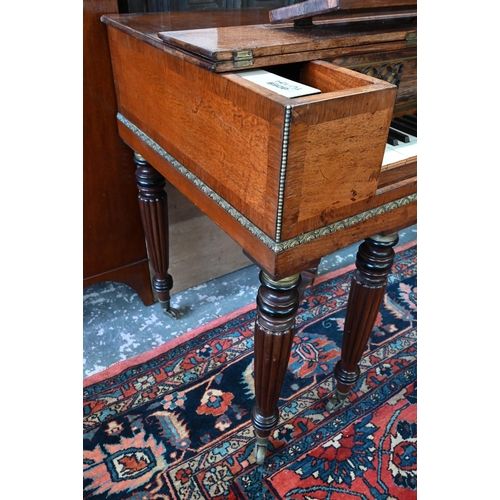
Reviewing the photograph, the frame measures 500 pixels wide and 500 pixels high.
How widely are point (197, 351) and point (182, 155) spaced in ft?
2.32

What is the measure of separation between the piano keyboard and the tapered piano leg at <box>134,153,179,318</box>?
65cm

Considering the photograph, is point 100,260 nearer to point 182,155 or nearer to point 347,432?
point 182,155

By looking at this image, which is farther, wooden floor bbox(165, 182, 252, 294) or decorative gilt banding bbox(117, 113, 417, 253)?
wooden floor bbox(165, 182, 252, 294)

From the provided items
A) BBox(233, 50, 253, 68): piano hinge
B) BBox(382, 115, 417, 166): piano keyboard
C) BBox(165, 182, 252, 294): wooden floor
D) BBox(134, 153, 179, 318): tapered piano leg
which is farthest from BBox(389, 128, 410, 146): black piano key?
BBox(165, 182, 252, 294): wooden floor

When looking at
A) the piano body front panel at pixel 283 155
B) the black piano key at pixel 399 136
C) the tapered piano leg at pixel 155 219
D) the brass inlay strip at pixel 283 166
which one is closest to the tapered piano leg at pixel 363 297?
the piano body front panel at pixel 283 155

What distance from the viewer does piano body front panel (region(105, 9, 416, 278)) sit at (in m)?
0.62

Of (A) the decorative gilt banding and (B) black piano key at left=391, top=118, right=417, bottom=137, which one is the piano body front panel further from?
(B) black piano key at left=391, top=118, right=417, bottom=137

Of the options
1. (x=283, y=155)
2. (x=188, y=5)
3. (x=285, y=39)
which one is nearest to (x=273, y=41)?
(x=285, y=39)

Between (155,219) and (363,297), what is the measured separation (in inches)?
25.4

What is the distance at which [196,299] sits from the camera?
1633 mm

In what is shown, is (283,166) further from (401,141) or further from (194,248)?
(194,248)

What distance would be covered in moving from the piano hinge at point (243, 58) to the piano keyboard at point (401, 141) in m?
0.28

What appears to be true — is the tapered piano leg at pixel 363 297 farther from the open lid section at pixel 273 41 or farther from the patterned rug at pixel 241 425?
the open lid section at pixel 273 41

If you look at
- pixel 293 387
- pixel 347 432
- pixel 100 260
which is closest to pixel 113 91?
pixel 100 260
